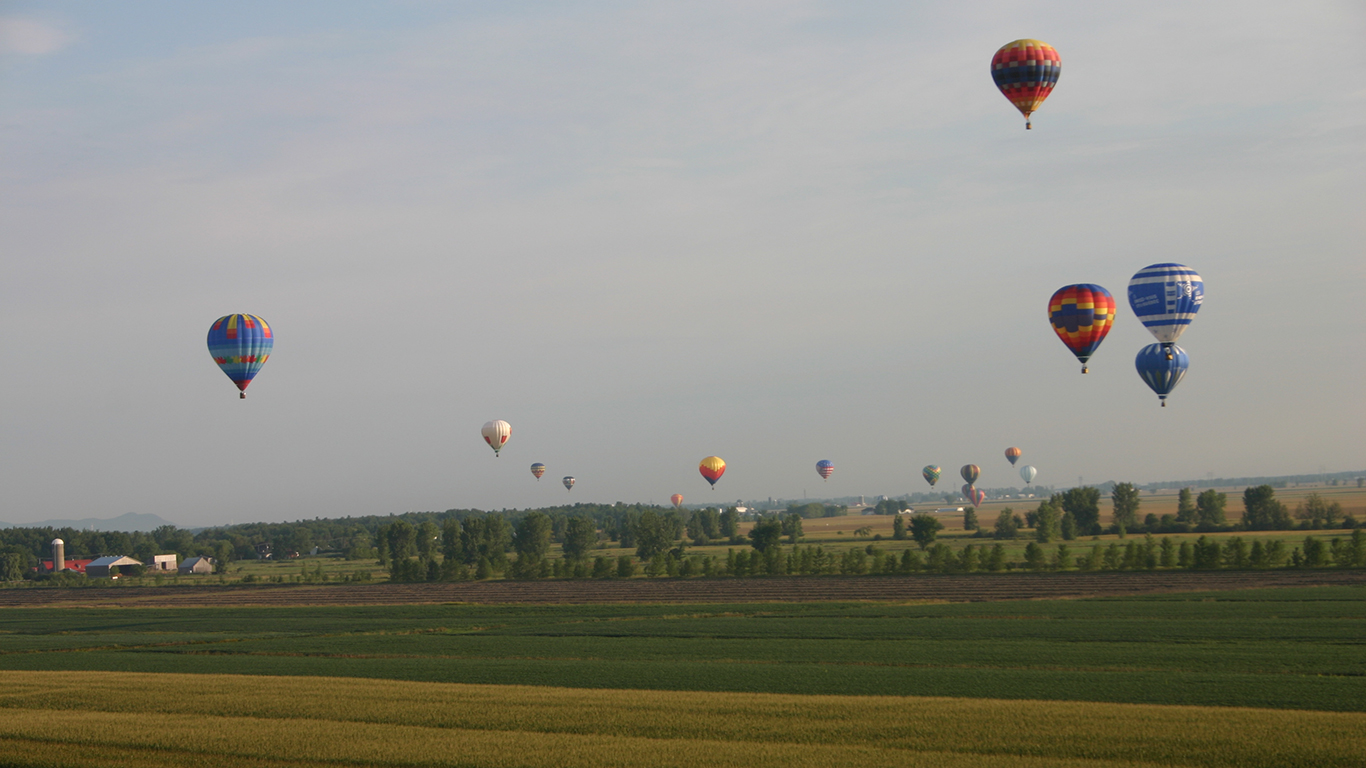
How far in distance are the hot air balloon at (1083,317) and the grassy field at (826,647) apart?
15751mm

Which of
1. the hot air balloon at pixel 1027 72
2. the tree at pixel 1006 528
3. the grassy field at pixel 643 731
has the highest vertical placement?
the hot air balloon at pixel 1027 72

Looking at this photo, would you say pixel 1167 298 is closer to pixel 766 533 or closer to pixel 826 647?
pixel 826 647

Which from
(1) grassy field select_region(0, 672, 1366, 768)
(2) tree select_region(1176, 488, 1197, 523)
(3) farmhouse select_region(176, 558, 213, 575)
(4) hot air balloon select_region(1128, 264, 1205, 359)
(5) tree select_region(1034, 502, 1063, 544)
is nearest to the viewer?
(1) grassy field select_region(0, 672, 1366, 768)

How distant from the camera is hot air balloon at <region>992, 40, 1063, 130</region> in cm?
5525

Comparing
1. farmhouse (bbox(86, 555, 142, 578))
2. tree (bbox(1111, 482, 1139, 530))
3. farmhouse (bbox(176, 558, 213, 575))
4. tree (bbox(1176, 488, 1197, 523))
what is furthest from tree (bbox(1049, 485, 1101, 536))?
farmhouse (bbox(86, 555, 142, 578))

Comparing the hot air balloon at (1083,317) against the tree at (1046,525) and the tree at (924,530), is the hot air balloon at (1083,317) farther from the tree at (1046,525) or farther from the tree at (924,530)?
the tree at (1046,525)

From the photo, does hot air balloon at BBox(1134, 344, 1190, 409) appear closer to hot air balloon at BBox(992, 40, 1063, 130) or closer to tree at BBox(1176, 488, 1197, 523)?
hot air balloon at BBox(992, 40, 1063, 130)

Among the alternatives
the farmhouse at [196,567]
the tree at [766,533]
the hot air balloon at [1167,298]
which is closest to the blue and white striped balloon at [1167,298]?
the hot air balloon at [1167,298]

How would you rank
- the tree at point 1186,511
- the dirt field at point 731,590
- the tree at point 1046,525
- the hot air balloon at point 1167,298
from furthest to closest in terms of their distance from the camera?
the tree at point 1186,511 → the tree at point 1046,525 → the dirt field at point 731,590 → the hot air balloon at point 1167,298

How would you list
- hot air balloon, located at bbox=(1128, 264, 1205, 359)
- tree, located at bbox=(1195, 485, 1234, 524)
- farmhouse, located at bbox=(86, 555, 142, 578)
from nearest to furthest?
hot air balloon, located at bbox=(1128, 264, 1205, 359) → tree, located at bbox=(1195, 485, 1234, 524) → farmhouse, located at bbox=(86, 555, 142, 578)

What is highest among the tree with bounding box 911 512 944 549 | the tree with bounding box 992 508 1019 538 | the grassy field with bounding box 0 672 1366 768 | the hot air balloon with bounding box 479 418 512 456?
the hot air balloon with bounding box 479 418 512 456

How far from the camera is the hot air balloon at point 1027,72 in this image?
55250mm

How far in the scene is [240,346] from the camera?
6538cm

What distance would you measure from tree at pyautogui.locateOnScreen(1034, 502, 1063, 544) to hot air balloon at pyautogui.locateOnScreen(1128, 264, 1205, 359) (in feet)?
272
